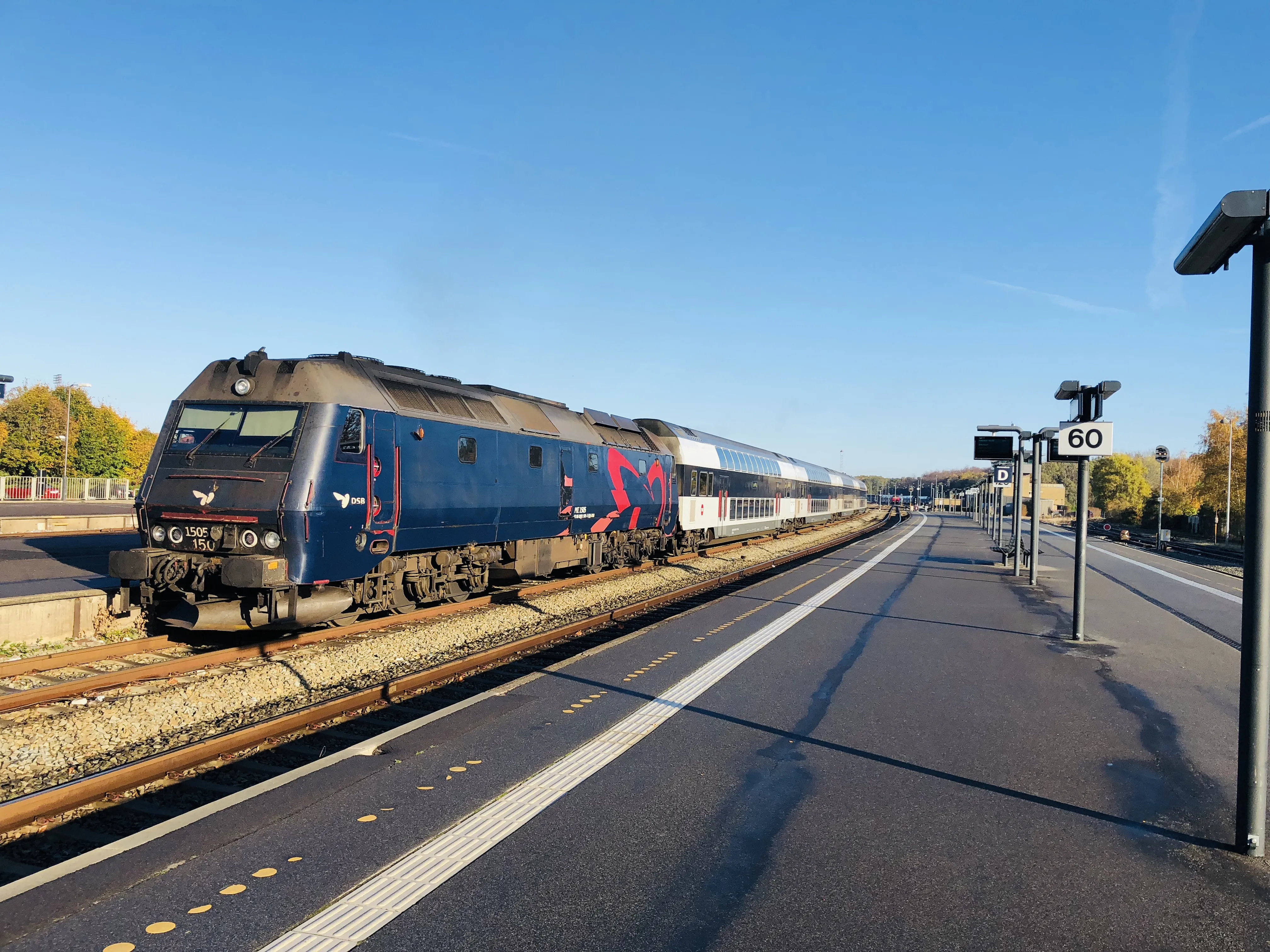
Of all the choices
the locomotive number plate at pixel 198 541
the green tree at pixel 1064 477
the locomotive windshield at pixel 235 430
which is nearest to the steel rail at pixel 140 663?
the locomotive number plate at pixel 198 541

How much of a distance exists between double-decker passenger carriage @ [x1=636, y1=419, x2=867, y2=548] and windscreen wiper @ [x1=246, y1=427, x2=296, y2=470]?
16.0m

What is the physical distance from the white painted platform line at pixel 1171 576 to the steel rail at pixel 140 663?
10905 mm

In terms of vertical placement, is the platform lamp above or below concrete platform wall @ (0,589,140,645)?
above

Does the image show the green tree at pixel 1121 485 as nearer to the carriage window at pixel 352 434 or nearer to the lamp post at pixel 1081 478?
the lamp post at pixel 1081 478

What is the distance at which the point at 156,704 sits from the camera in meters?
7.71

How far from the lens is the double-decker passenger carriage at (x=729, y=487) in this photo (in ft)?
84.4

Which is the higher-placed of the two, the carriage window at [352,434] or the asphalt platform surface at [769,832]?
the carriage window at [352,434]

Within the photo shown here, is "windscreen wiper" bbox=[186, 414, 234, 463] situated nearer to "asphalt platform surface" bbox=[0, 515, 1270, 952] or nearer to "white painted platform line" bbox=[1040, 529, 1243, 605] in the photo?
"asphalt platform surface" bbox=[0, 515, 1270, 952]

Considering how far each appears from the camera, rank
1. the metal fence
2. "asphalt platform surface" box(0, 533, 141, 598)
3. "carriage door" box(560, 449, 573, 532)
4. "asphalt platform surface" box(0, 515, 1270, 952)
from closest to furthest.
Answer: "asphalt platform surface" box(0, 515, 1270, 952) → "asphalt platform surface" box(0, 533, 141, 598) → "carriage door" box(560, 449, 573, 532) → the metal fence

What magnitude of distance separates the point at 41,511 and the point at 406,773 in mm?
36507

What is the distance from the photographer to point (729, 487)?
3033cm

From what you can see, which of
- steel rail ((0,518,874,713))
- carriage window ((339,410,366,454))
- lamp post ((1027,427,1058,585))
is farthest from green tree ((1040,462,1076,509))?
carriage window ((339,410,366,454))

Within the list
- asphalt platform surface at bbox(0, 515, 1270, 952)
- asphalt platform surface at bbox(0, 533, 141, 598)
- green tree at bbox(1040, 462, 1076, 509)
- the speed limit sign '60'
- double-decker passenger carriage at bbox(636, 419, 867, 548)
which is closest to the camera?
asphalt platform surface at bbox(0, 515, 1270, 952)

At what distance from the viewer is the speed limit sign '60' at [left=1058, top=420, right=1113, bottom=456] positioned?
12.0 metres
